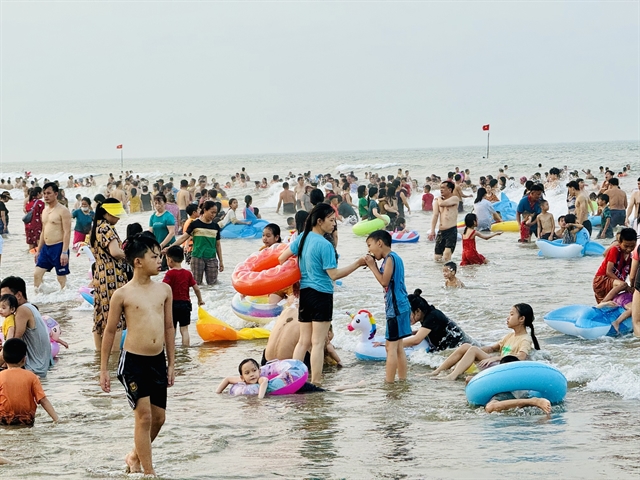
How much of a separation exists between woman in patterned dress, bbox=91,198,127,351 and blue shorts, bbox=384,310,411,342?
7.91 ft

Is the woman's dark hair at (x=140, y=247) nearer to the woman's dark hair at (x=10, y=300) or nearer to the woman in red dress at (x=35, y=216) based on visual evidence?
the woman's dark hair at (x=10, y=300)

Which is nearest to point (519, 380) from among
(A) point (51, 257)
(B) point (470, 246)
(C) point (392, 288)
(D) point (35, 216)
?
(C) point (392, 288)

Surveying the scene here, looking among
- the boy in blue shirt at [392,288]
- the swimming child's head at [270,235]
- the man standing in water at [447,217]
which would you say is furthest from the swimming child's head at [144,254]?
the man standing in water at [447,217]

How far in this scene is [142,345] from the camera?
461 cm

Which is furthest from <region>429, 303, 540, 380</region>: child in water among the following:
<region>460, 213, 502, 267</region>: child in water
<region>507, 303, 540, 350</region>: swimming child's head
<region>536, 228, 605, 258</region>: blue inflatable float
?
<region>536, 228, 605, 258</region>: blue inflatable float

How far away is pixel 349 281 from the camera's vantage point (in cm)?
1380

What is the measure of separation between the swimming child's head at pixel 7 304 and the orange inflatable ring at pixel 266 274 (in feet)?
6.85

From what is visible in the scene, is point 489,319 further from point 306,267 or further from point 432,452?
point 432,452

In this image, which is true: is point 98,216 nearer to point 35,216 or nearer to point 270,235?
point 270,235

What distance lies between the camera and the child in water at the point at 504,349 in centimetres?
719

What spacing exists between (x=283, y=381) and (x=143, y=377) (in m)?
2.37

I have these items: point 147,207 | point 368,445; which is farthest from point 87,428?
point 147,207

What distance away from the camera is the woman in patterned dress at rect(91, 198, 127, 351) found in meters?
7.66

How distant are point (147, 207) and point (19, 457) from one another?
2961 cm
